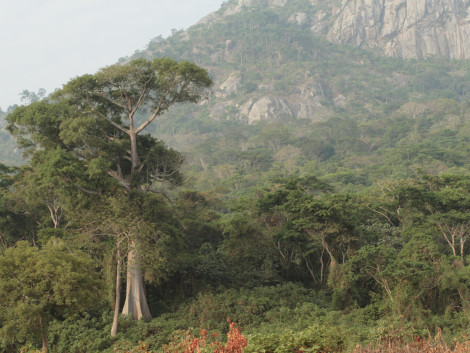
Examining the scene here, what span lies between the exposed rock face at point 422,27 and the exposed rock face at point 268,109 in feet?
124

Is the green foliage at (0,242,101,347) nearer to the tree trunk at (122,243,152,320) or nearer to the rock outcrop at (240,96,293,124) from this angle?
the tree trunk at (122,243,152,320)

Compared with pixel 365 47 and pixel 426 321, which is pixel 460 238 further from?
pixel 365 47

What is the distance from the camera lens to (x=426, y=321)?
12.3 meters

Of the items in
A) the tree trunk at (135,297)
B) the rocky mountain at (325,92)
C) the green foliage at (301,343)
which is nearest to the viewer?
the green foliage at (301,343)

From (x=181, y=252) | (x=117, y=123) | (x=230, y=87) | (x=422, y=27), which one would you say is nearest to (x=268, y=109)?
(x=230, y=87)

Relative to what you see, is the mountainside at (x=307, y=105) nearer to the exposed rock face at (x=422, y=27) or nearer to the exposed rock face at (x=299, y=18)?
the exposed rock face at (x=299, y=18)

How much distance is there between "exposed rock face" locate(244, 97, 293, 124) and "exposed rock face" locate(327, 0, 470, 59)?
37.8 meters

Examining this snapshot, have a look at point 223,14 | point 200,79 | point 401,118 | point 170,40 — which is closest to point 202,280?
point 200,79

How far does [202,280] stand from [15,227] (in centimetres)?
998

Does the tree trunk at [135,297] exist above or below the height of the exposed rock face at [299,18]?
below

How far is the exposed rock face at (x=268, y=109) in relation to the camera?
272ft

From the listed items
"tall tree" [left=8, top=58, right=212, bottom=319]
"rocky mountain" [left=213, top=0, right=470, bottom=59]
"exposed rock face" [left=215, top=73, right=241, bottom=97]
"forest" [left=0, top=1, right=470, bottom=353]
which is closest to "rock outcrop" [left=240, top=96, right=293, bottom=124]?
"exposed rock face" [left=215, top=73, right=241, bottom=97]

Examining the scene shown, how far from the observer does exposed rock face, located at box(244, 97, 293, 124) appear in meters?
82.9

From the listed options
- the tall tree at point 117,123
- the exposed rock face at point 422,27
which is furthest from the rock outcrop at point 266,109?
the tall tree at point 117,123
